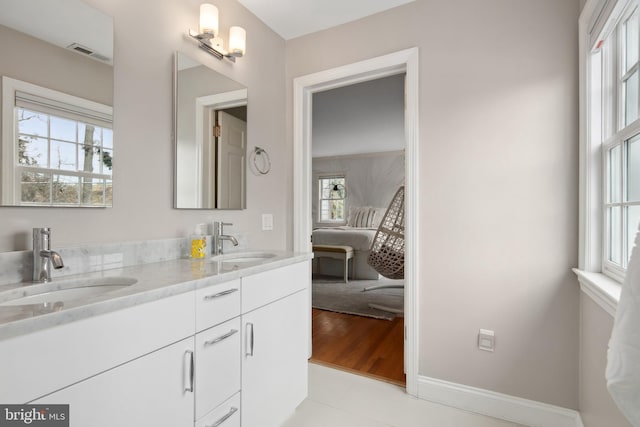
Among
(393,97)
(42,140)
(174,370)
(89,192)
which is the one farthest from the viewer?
(393,97)

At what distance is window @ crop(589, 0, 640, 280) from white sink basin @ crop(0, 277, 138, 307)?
1959 mm

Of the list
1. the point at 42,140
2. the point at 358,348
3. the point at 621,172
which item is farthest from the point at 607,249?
the point at 42,140

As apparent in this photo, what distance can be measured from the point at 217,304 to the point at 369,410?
4.09ft

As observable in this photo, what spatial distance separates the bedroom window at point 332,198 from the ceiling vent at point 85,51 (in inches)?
254

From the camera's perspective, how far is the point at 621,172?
135 cm

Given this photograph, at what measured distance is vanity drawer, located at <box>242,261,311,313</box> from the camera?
1.38m

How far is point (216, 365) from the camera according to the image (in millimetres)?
1207

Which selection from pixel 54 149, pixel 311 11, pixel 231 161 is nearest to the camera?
pixel 54 149

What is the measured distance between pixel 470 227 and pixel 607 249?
616 millimetres

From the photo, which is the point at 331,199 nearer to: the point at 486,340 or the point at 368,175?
the point at 368,175

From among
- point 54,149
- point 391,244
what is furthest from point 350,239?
point 54,149

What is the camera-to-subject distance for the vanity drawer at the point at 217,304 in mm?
1141

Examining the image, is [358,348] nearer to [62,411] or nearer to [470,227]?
[470,227]

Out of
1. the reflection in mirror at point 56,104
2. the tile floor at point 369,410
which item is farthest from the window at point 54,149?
the tile floor at point 369,410
